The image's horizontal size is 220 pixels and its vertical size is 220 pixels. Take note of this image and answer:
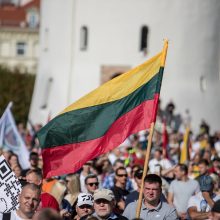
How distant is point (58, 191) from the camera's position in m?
12.9

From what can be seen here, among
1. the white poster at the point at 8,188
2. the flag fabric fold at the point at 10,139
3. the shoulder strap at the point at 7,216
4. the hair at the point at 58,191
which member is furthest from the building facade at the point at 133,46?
the shoulder strap at the point at 7,216

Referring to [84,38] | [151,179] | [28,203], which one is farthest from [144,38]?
[28,203]

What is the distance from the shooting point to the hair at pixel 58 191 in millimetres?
12505

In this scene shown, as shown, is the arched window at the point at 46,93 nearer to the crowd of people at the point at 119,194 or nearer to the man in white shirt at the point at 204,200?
the crowd of people at the point at 119,194

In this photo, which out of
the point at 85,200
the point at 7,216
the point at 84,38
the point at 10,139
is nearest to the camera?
the point at 7,216

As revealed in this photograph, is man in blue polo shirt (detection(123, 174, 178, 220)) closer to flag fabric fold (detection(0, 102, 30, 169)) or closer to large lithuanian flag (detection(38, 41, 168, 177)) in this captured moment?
large lithuanian flag (detection(38, 41, 168, 177))

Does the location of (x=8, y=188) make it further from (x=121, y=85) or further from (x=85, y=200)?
(x=121, y=85)

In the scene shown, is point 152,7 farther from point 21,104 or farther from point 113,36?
point 21,104

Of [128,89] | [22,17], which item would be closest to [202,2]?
[128,89]

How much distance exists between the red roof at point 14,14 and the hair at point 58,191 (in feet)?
253

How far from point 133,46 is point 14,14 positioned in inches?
1862

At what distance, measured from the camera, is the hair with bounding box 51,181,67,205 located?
41.0 feet

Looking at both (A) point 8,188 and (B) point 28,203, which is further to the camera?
(A) point 8,188

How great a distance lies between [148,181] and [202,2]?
33.3 metres
